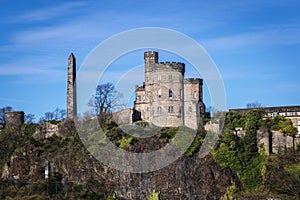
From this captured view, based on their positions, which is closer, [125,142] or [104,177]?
[104,177]

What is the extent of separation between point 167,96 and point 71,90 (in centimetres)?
719

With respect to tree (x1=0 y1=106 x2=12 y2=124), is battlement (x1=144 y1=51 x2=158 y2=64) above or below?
above

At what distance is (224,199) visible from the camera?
4381 centimetres

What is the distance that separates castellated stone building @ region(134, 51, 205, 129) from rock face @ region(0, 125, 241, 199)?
759 centimetres

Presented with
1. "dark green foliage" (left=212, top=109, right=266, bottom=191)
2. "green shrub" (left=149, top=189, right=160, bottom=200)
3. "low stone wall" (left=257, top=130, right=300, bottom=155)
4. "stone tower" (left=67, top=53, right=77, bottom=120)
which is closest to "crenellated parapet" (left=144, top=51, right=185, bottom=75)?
"stone tower" (left=67, top=53, right=77, bottom=120)

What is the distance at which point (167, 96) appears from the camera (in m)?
54.0

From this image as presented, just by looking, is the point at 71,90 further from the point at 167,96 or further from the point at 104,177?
the point at 104,177

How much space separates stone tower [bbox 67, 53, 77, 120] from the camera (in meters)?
51.9

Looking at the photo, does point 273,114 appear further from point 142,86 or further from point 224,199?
point 224,199

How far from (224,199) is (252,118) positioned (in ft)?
30.1

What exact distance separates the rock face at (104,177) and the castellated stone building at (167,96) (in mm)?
7586

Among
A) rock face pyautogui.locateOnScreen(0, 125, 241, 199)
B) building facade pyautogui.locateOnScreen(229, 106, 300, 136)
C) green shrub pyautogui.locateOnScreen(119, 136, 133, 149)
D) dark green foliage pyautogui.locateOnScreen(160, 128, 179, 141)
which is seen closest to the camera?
rock face pyautogui.locateOnScreen(0, 125, 241, 199)

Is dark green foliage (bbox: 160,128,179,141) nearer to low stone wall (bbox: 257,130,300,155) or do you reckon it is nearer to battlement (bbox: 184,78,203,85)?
low stone wall (bbox: 257,130,300,155)

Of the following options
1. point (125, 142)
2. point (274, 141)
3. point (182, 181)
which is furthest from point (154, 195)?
point (274, 141)
